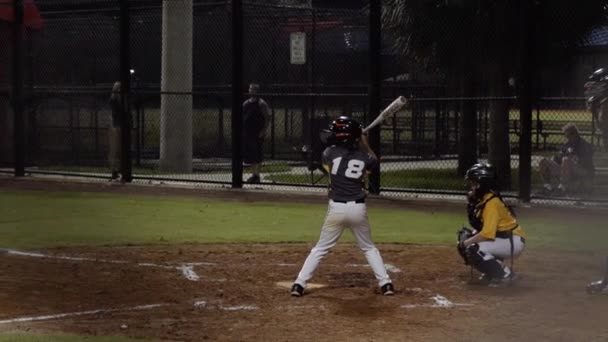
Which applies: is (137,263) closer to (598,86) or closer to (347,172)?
(347,172)

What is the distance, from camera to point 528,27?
1664cm

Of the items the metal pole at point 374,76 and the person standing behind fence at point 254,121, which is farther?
the person standing behind fence at point 254,121

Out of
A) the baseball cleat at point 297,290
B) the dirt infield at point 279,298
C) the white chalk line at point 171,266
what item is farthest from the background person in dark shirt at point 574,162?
the baseball cleat at point 297,290

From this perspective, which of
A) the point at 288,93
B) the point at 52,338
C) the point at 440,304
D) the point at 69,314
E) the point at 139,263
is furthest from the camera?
A: the point at 288,93

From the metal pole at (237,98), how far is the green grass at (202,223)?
1705mm

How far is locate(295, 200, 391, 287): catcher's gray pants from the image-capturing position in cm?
943

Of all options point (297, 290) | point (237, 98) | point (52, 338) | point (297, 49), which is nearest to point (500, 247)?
point (297, 290)

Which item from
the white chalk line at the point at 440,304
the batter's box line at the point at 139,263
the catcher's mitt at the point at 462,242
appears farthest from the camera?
the batter's box line at the point at 139,263

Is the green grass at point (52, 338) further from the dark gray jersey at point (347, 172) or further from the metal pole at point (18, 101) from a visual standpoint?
the metal pole at point (18, 101)

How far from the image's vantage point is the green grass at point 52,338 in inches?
297

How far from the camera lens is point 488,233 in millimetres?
9648

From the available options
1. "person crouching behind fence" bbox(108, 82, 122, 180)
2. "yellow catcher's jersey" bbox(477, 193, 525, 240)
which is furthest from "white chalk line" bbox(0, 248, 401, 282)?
"person crouching behind fence" bbox(108, 82, 122, 180)

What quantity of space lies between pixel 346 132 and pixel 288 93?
46.2ft

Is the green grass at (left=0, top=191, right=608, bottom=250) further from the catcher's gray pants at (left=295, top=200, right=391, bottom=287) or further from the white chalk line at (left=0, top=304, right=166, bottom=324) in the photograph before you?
the white chalk line at (left=0, top=304, right=166, bottom=324)
